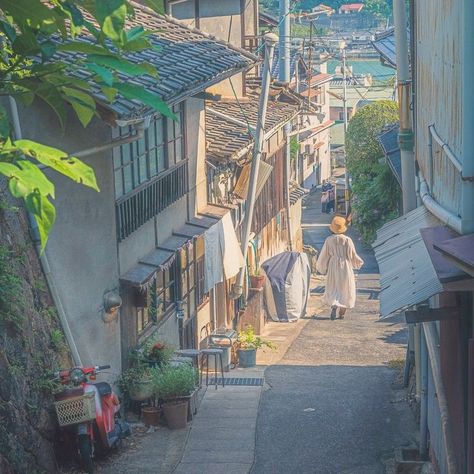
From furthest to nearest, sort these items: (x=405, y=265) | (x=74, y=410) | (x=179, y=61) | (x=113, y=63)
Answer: (x=179, y=61)
(x=74, y=410)
(x=405, y=265)
(x=113, y=63)

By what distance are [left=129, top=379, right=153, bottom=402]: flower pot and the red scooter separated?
6.36 feet

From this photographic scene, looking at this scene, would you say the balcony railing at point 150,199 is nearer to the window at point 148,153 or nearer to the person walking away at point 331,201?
the window at point 148,153

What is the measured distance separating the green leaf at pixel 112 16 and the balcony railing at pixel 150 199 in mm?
9120

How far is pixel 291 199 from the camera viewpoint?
33688mm

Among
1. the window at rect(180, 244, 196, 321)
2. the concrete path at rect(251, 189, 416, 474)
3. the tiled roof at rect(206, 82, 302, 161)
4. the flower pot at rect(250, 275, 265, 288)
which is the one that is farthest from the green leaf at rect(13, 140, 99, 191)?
the flower pot at rect(250, 275, 265, 288)

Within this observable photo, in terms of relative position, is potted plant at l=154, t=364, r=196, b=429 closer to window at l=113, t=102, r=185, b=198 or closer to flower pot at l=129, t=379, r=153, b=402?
flower pot at l=129, t=379, r=153, b=402

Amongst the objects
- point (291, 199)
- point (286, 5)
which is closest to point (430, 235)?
point (286, 5)

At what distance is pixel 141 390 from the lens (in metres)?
13.3

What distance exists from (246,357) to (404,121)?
6.94 metres

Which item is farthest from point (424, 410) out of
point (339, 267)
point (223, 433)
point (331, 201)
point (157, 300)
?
point (331, 201)

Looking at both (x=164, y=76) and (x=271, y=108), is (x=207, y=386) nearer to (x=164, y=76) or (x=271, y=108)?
(x=164, y=76)

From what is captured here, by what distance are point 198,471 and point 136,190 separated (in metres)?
4.21

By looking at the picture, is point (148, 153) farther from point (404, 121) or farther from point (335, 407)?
point (335, 407)

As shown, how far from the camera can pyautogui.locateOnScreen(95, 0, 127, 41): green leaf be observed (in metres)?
3.90
